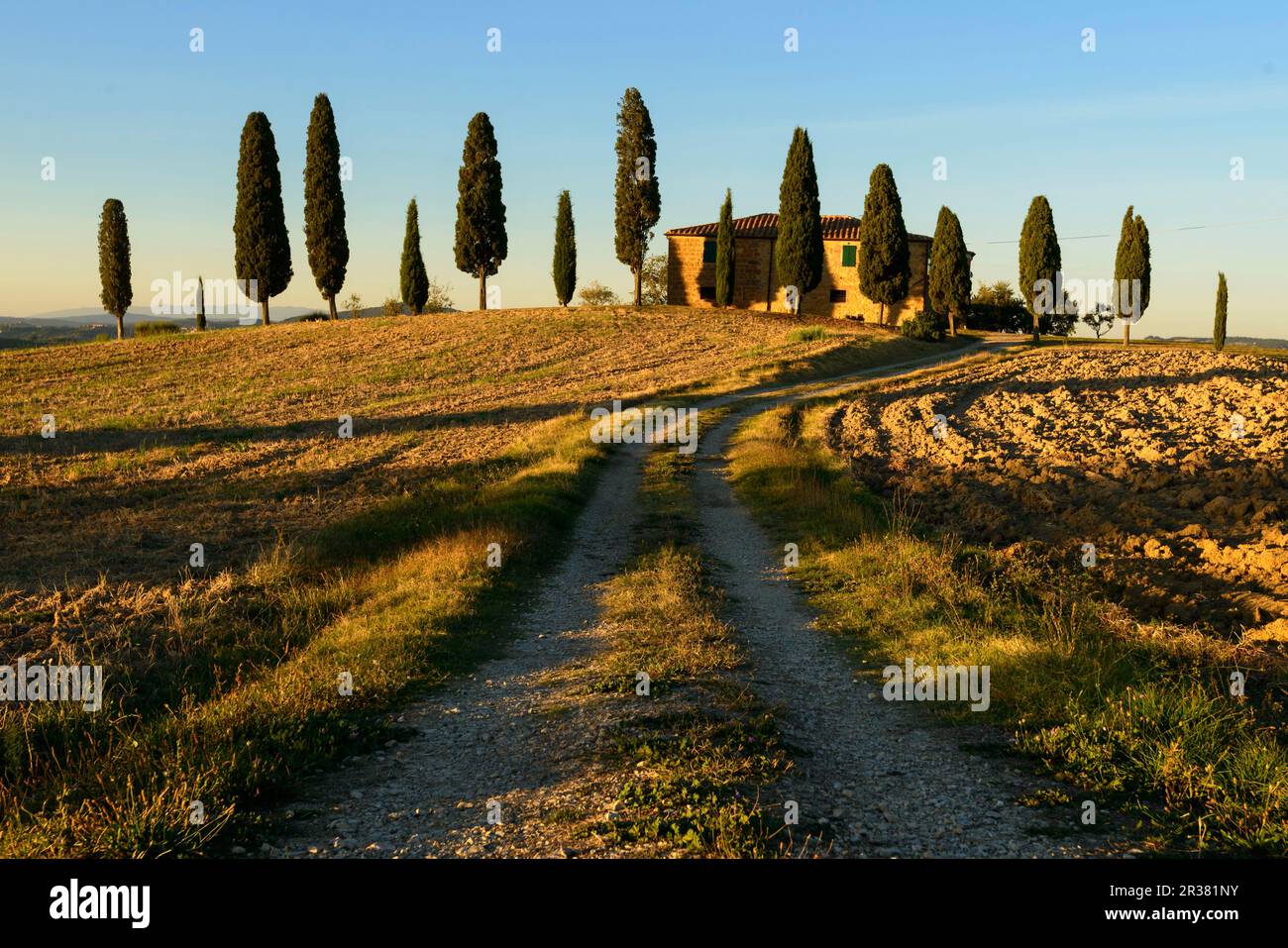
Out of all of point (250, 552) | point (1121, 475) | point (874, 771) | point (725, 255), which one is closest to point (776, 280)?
point (725, 255)

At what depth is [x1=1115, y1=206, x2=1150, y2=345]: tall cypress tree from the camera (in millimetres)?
70938

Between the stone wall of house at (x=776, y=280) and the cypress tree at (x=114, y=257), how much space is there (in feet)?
152

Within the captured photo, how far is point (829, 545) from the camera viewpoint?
1683 cm

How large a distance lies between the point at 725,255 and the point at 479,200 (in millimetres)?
19827

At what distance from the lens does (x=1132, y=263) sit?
71375 millimetres

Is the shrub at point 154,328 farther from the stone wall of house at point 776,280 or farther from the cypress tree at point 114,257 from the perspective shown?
the stone wall of house at point 776,280

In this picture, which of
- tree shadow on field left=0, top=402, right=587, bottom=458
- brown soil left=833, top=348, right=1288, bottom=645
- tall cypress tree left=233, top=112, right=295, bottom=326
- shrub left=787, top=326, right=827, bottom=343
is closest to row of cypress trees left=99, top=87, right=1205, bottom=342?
tall cypress tree left=233, top=112, right=295, bottom=326

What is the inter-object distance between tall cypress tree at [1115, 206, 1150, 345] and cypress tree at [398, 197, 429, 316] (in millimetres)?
56463

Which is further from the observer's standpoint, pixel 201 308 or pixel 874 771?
pixel 201 308

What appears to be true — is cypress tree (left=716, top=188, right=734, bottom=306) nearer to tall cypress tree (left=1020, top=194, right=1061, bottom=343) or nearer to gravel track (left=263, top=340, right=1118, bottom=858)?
tall cypress tree (left=1020, top=194, right=1061, bottom=343)

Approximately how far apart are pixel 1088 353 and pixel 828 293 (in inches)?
881

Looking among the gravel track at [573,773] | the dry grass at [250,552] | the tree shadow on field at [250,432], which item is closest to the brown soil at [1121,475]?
the gravel track at [573,773]

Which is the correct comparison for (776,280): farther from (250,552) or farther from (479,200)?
(250,552)
